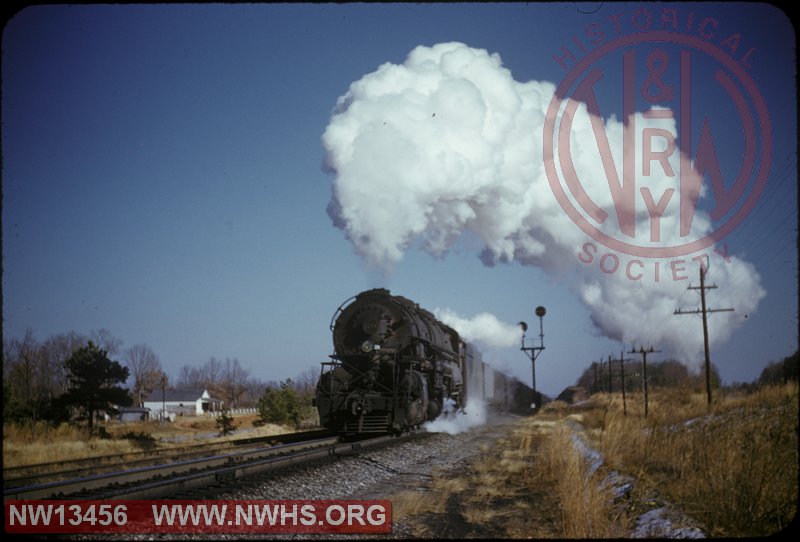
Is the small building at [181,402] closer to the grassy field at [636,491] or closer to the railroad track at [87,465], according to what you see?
the railroad track at [87,465]

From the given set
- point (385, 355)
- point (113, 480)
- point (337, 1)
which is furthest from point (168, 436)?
point (337, 1)

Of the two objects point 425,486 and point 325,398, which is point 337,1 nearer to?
point 425,486

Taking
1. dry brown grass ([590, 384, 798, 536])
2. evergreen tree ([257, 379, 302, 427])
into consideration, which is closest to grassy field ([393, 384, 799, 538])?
dry brown grass ([590, 384, 798, 536])

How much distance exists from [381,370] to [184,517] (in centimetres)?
1009

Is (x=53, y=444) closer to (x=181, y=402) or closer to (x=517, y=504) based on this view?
(x=517, y=504)

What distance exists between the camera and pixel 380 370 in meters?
16.5

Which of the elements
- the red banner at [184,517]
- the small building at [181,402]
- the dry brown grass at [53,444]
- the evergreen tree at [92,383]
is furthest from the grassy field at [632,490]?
the small building at [181,402]

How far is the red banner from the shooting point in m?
6.04

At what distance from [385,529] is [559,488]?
3.13 m

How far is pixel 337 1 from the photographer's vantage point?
5879 millimetres

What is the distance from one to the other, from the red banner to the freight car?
8.44 m

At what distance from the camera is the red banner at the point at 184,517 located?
6035 millimetres

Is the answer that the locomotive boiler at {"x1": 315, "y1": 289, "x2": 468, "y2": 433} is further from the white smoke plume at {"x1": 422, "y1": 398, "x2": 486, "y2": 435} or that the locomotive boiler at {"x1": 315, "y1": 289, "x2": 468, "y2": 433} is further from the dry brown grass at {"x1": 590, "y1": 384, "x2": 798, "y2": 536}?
the dry brown grass at {"x1": 590, "y1": 384, "x2": 798, "y2": 536}

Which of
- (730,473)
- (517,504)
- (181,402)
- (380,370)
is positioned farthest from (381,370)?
(181,402)
